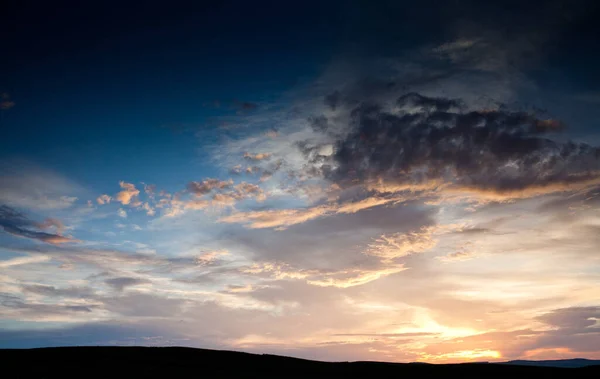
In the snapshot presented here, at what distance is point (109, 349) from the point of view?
78938 millimetres

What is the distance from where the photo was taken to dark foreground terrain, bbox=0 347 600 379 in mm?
54000

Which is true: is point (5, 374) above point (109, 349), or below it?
below

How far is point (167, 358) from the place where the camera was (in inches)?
2798

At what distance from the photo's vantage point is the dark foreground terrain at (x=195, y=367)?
177 ft

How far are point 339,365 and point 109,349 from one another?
137 feet

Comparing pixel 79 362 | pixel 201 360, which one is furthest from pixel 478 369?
pixel 79 362

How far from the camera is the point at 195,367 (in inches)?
2462

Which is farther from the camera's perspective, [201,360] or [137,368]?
[201,360]

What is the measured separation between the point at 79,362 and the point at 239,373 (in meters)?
24.2

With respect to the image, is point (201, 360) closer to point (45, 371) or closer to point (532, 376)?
point (45, 371)

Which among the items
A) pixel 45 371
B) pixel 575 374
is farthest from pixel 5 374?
pixel 575 374

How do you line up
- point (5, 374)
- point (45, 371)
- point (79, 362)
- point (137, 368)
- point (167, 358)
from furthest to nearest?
1. point (167, 358)
2. point (79, 362)
3. point (137, 368)
4. point (45, 371)
5. point (5, 374)

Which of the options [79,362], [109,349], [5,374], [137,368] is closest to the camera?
[5,374]

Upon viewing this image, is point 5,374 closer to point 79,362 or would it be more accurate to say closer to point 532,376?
point 79,362
